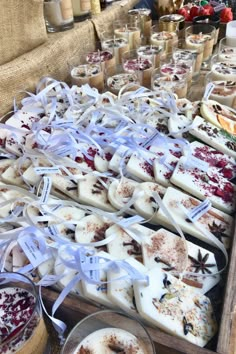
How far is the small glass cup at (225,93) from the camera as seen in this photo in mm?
1281

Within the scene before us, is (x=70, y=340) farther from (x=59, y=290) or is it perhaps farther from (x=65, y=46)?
(x=65, y=46)

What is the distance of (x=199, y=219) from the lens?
80cm

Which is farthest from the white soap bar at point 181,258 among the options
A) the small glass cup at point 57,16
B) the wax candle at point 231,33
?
the wax candle at point 231,33

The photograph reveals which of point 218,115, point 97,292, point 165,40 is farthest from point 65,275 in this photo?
point 165,40

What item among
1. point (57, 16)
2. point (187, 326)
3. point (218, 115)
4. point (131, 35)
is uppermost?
point (57, 16)

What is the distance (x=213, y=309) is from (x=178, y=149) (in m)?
0.47

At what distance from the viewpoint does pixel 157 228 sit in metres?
0.83

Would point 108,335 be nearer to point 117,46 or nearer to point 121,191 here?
point 121,191

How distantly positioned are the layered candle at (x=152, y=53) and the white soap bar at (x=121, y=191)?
2.75 ft

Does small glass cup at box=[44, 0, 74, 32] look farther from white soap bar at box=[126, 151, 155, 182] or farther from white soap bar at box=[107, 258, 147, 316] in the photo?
white soap bar at box=[107, 258, 147, 316]

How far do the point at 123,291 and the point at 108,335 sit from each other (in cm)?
9

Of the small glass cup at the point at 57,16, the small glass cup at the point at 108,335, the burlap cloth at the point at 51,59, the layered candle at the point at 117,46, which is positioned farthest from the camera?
the layered candle at the point at 117,46

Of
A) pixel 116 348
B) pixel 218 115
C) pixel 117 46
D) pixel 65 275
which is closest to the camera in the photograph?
pixel 116 348

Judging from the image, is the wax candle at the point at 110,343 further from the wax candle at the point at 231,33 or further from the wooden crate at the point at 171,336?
the wax candle at the point at 231,33
